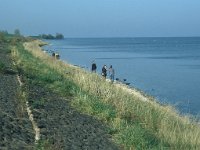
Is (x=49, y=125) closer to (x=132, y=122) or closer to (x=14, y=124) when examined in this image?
(x=14, y=124)

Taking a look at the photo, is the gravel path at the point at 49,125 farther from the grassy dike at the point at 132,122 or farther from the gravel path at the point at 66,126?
the grassy dike at the point at 132,122

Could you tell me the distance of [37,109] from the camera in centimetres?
1731

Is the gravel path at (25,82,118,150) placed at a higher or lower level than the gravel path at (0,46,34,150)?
lower

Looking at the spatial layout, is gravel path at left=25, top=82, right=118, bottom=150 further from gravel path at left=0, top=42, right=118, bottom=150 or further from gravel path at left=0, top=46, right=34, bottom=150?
gravel path at left=0, top=46, right=34, bottom=150

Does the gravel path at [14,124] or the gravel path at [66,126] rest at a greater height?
the gravel path at [14,124]

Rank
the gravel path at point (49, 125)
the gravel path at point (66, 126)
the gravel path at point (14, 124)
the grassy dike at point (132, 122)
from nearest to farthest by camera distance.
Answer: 1. the gravel path at point (14, 124)
2. the gravel path at point (49, 125)
3. the gravel path at point (66, 126)
4. the grassy dike at point (132, 122)

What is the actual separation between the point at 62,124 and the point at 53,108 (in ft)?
9.15

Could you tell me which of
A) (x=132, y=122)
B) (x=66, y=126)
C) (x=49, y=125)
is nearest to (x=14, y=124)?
(x=49, y=125)

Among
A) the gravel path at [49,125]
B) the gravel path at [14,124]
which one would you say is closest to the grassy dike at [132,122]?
the gravel path at [49,125]

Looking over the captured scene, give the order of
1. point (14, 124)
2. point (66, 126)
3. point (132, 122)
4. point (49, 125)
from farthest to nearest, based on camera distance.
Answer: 1. point (132, 122)
2. point (66, 126)
3. point (49, 125)
4. point (14, 124)

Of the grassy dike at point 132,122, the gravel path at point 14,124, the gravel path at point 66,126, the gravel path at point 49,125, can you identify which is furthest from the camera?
the grassy dike at point 132,122

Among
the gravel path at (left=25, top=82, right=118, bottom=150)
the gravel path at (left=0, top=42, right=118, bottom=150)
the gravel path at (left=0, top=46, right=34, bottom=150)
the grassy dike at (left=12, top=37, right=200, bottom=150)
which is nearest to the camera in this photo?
the gravel path at (left=0, top=46, right=34, bottom=150)

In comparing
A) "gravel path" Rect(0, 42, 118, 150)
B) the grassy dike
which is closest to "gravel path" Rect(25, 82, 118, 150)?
"gravel path" Rect(0, 42, 118, 150)

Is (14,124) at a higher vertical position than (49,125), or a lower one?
higher
